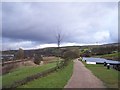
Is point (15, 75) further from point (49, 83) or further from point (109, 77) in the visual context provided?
point (49, 83)

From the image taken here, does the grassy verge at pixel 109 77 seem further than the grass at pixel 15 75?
No

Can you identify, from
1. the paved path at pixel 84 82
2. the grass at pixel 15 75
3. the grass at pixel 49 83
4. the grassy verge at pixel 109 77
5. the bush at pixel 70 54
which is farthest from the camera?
the bush at pixel 70 54

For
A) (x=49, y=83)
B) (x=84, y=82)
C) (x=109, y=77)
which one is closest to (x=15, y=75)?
(x=109, y=77)

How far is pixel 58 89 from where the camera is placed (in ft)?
60.2

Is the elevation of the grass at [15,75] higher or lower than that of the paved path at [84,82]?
lower

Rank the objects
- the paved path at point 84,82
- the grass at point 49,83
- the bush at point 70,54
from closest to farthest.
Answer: the paved path at point 84,82
the grass at point 49,83
the bush at point 70,54

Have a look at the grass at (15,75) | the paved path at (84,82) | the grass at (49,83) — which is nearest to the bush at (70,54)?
the grass at (15,75)

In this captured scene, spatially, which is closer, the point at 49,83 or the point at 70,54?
the point at 49,83

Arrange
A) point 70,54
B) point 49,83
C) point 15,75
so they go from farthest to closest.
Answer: point 70,54
point 15,75
point 49,83

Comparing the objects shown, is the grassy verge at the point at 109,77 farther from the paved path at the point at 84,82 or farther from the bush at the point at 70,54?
the bush at the point at 70,54

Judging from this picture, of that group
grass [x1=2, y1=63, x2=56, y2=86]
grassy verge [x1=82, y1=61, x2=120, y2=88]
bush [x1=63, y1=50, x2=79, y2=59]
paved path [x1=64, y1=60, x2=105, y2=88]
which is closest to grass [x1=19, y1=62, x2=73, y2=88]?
paved path [x1=64, y1=60, x2=105, y2=88]

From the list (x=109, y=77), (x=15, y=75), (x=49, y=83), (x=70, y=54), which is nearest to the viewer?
(x=49, y=83)

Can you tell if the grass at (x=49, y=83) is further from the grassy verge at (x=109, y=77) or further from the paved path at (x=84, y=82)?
the grassy verge at (x=109, y=77)

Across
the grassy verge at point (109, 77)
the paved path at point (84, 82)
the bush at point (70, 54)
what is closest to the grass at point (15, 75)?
the paved path at point (84, 82)
